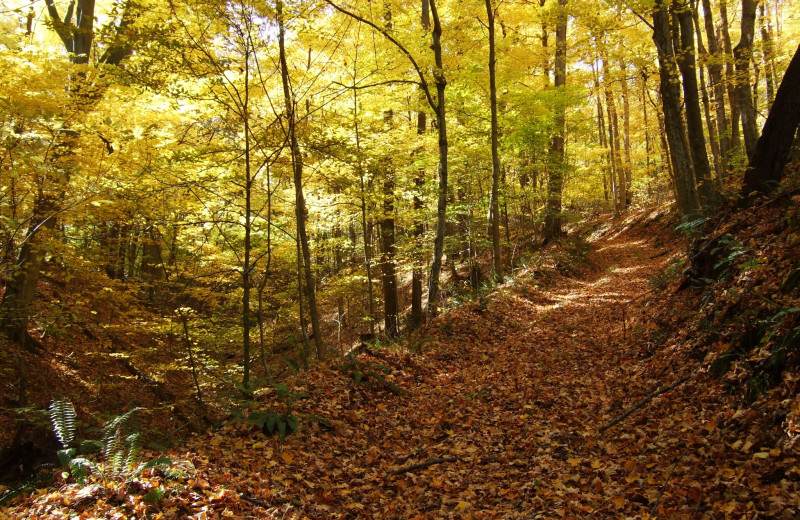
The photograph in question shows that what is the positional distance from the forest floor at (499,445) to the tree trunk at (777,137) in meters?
2.08

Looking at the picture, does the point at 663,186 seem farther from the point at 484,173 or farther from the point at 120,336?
the point at 120,336

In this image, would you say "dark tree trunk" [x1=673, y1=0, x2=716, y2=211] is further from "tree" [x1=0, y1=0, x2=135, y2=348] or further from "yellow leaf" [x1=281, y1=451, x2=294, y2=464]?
Answer: "tree" [x1=0, y1=0, x2=135, y2=348]

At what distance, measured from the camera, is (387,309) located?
46.2 feet

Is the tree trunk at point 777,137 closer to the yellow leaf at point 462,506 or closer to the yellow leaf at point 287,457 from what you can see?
the yellow leaf at point 462,506

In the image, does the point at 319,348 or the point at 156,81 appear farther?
the point at 319,348

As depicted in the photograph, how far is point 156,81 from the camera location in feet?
21.6

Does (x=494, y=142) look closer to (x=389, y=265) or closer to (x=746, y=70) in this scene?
(x=389, y=265)

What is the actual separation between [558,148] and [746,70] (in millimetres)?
6463

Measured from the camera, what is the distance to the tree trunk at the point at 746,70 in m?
10.8

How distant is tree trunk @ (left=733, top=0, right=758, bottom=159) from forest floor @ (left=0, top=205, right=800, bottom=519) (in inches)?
233

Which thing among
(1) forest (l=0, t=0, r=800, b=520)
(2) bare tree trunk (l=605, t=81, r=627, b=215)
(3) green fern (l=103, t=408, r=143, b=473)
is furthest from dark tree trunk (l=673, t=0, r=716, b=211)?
(2) bare tree trunk (l=605, t=81, r=627, b=215)

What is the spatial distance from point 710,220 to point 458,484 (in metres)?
6.54

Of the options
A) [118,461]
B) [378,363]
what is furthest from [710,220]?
[118,461]

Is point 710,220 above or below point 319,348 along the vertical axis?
above
